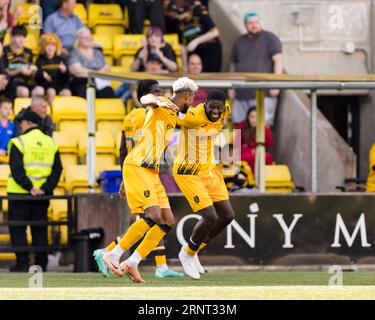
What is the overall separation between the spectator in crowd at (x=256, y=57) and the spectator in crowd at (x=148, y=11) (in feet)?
4.11

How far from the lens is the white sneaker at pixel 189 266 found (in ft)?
56.9

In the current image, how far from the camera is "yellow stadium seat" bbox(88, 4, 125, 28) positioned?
24.5m

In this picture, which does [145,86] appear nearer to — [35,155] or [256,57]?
[35,155]

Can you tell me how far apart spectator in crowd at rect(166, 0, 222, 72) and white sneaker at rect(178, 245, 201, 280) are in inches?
258

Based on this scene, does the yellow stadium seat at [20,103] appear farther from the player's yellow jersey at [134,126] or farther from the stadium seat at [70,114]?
the player's yellow jersey at [134,126]

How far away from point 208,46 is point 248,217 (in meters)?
4.42

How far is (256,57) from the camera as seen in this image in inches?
922

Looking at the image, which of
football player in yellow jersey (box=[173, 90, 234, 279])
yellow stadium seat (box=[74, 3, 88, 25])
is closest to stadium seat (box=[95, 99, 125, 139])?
yellow stadium seat (box=[74, 3, 88, 25])

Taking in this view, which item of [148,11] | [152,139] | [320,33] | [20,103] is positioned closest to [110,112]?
[20,103]

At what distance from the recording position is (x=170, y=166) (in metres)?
20.3

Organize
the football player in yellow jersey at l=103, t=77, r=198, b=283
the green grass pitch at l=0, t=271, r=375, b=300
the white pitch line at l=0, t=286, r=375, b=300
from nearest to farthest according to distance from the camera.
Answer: the white pitch line at l=0, t=286, r=375, b=300, the green grass pitch at l=0, t=271, r=375, b=300, the football player in yellow jersey at l=103, t=77, r=198, b=283

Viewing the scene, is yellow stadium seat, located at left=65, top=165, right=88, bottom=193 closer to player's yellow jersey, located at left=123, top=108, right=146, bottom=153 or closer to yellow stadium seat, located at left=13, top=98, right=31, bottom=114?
yellow stadium seat, located at left=13, top=98, right=31, bottom=114

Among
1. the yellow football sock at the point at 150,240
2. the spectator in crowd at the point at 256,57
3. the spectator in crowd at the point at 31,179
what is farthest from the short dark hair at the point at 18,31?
the yellow football sock at the point at 150,240

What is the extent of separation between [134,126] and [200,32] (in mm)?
7059
